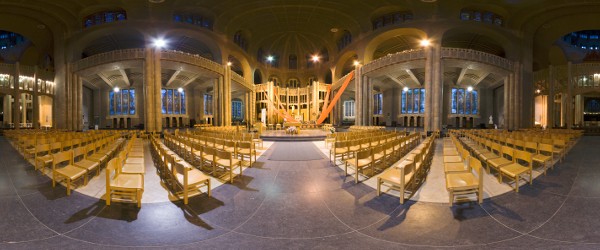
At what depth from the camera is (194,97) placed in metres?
33.7

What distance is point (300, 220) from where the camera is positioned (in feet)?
10.9

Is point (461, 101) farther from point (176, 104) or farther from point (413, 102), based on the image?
point (176, 104)

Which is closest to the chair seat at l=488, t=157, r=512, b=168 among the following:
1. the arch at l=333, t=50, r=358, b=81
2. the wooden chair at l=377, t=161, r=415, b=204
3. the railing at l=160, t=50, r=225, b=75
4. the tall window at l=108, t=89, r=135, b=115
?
the wooden chair at l=377, t=161, r=415, b=204

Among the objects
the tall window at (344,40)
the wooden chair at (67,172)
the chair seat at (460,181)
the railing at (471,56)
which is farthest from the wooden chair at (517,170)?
the tall window at (344,40)

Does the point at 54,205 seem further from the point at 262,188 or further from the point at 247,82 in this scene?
the point at 247,82

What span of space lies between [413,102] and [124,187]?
107 feet

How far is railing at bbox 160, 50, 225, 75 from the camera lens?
71.6 feet

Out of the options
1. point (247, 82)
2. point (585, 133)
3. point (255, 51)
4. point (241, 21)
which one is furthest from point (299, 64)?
point (585, 133)

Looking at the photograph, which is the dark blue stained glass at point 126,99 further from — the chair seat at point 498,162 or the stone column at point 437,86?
the chair seat at point 498,162

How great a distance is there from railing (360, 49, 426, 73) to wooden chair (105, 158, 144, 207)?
23151mm

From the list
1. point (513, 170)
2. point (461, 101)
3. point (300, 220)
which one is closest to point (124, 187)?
point (300, 220)

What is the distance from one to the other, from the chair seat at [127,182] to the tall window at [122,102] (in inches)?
1230

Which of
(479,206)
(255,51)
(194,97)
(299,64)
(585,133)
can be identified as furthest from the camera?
(299,64)

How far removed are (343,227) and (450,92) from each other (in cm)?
3282
